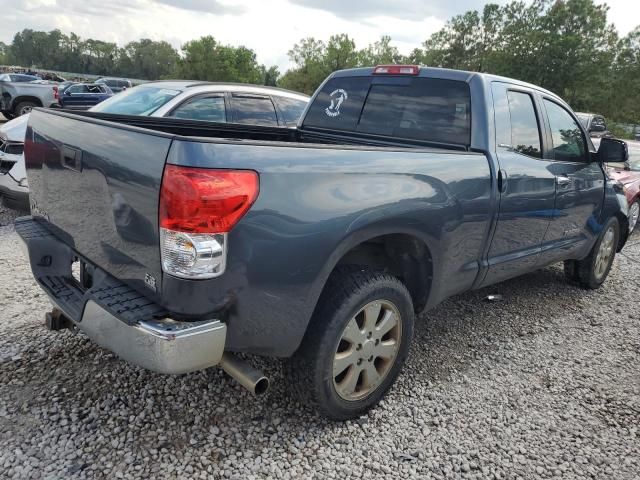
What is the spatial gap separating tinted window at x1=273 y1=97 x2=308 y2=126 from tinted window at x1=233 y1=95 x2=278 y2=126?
0.49ft

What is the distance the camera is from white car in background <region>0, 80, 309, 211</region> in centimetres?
565

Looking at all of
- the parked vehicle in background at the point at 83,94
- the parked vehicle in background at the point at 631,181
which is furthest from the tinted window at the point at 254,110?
the parked vehicle in background at the point at 83,94

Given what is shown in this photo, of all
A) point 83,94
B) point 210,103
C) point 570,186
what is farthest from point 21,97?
point 570,186

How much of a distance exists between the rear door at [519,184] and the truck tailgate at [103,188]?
7.29ft

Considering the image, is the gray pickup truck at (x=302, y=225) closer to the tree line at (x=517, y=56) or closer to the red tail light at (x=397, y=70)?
the red tail light at (x=397, y=70)

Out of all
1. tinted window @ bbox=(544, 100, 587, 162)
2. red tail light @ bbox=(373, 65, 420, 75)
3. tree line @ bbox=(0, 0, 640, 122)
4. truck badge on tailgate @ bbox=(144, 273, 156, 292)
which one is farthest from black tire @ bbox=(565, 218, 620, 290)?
tree line @ bbox=(0, 0, 640, 122)

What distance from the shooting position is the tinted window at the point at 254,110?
6.24 metres

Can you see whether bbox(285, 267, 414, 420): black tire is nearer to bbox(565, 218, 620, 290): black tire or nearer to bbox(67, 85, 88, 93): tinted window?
bbox(565, 218, 620, 290): black tire

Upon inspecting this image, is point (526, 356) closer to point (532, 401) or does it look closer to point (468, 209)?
point (532, 401)

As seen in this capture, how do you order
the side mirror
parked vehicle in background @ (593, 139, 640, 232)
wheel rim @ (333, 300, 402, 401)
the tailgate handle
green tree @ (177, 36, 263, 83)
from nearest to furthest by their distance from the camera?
the tailgate handle
wheel rim @ (333, 300, 402, 401)
the side mirror
parked vehicle in background @ (593, 139, 640, 232)
green tree @ (177, 36, 263, 83)

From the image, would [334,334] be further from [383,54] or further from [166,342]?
[383,54]

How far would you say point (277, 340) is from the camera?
2.26 metres

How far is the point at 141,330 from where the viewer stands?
1.94m

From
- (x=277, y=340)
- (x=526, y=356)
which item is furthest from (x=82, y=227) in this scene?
(x=526, y=356)
